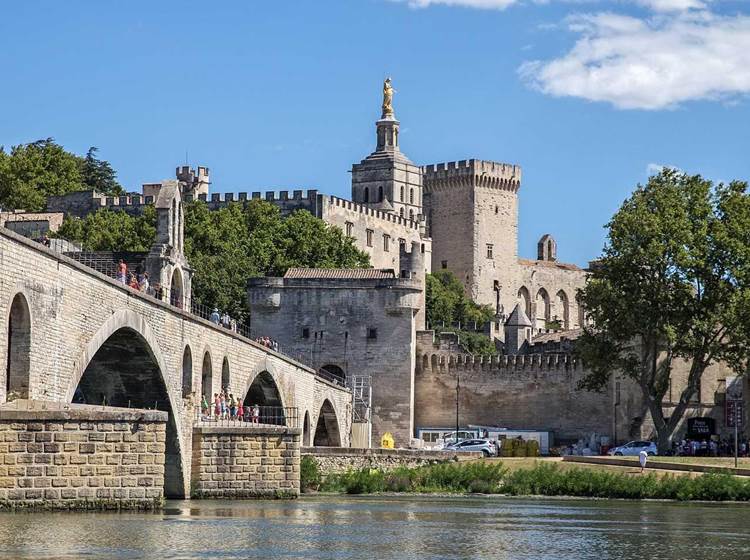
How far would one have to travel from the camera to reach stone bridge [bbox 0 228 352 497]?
35406mm

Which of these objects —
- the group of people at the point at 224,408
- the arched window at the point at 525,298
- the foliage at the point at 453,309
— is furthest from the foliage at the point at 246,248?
the arched window at the point at 525,298

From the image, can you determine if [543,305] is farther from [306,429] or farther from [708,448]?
[306,429]

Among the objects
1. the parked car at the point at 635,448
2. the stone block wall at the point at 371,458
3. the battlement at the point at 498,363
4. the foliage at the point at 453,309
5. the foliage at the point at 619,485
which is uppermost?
the foliage at the point at 453,309

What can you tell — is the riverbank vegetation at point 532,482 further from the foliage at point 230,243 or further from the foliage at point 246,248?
the foliage at point 230,243

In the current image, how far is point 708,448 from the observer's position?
78.2 m

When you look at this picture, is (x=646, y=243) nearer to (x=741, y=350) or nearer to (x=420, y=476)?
(x=741, y=350)

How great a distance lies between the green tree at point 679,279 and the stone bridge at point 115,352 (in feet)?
47.3

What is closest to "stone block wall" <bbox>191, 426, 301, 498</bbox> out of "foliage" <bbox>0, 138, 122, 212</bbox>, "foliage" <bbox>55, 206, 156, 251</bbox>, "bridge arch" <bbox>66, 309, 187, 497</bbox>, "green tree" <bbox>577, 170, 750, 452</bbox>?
"bridge arch" <bbox>66, 309, 187, 497</bbox>

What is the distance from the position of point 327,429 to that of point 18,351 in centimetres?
4606

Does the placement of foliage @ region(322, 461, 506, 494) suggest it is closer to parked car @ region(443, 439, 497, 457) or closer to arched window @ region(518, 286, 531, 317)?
parked car @ region(443, 439, 497, 457)

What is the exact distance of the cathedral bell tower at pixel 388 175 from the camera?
145 m

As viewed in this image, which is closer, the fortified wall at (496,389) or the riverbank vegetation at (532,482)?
the riverbank vegetation at (532,482)

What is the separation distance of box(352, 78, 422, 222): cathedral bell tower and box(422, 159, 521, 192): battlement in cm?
136

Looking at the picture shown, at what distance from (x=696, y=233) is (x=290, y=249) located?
107 ft
